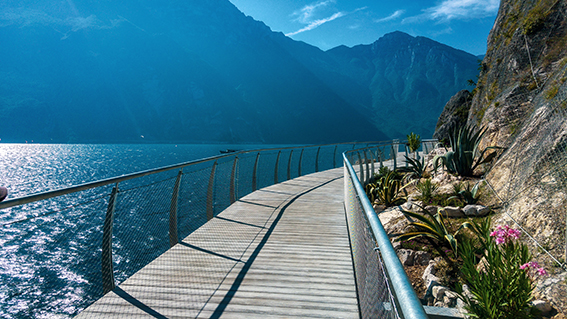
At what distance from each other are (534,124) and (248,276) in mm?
5328

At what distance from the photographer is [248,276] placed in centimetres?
319

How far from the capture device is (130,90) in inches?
6216

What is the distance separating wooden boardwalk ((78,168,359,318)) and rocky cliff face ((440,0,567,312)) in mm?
1969

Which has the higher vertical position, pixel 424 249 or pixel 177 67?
pixel 177 67

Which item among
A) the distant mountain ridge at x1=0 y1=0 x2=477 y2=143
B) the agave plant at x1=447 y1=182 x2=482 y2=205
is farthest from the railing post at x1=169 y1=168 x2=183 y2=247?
the distant mountain ridge at x1=0 y1=0 x2=477 y2=143

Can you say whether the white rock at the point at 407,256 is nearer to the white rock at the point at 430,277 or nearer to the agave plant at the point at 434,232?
the agave plant at the point at 434,232

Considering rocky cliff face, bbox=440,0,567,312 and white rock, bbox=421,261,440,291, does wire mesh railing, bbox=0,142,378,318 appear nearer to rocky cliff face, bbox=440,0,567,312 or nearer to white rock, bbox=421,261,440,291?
white rock, bbox=421,261,440,291

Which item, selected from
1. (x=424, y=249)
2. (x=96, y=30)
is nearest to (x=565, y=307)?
(x=424, y=249)

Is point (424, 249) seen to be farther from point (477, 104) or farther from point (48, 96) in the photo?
point (48, 96)

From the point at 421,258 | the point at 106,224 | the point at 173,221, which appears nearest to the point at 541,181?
the point at 421,258

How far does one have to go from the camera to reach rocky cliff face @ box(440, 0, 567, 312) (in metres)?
3.42

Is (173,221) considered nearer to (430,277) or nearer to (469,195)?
(430,277)

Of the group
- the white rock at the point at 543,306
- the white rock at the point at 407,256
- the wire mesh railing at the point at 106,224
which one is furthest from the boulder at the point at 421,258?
the wire mesh railing at the point at 106,224

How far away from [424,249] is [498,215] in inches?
45.3
